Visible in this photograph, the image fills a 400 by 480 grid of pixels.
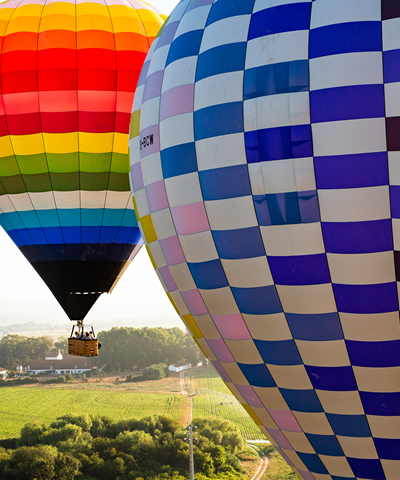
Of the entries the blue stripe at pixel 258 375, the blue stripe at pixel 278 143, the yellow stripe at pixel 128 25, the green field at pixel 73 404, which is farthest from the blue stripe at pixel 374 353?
the green field at pixel 73 404

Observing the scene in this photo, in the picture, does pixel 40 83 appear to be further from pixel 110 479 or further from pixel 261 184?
pixel 110 479

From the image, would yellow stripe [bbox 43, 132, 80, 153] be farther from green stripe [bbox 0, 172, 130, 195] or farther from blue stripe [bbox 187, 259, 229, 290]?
blue stripe [bbox 187, 259, 229, 290]

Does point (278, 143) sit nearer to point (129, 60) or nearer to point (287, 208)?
point (287, 208)

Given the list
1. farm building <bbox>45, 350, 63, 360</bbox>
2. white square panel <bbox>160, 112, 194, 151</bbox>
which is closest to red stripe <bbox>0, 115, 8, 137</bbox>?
white square panel <bbox>160, 112, 194, 151</bbox>

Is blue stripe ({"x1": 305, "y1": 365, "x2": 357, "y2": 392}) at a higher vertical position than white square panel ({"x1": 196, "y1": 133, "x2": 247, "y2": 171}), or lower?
lower

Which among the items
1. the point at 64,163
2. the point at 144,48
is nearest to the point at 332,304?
the point at 64,163

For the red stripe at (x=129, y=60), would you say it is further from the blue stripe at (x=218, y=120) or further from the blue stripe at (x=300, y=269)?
the blue stripe at (x=300, y=269)
